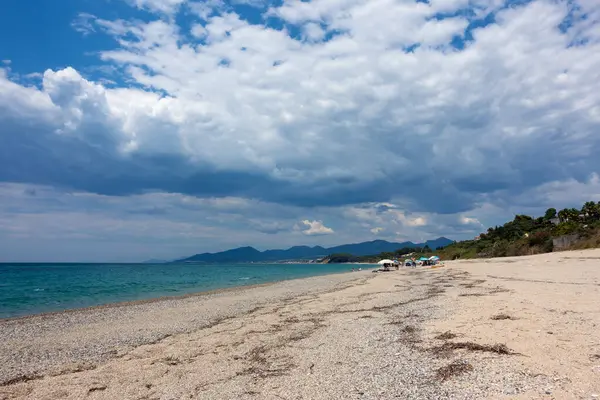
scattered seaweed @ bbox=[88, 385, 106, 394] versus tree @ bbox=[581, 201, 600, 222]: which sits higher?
tree @ bbox=[581, 201, 600, 222]

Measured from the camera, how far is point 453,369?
7.67 metres

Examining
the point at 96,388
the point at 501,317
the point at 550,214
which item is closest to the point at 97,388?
the point at 96,388

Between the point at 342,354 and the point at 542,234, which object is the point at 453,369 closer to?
the point at 342,354

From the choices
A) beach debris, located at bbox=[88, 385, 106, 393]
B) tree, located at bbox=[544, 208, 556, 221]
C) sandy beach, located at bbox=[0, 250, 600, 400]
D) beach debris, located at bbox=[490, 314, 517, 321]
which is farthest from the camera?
tree, located at bbox=[544, 208, 556, 221]

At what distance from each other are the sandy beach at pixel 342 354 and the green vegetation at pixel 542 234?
39.5 metres

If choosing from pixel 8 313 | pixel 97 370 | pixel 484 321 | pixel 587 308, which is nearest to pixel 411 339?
pixel 484 321

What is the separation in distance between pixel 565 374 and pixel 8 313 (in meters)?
31.3

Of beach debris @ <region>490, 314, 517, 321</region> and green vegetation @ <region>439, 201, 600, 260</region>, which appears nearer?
beach debris @ <region>490, 314, 517, 321</region>

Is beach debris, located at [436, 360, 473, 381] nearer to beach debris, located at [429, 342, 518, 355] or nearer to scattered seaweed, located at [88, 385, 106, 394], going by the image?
beach debris, located at [429, 342, 518, 355]

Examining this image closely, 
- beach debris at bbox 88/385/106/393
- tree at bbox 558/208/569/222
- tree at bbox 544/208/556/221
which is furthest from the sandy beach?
tree at bbox 544/208/556/221

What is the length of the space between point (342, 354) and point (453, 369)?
310cm

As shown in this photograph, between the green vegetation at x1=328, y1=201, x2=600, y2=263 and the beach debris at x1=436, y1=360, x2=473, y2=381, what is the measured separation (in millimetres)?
47421

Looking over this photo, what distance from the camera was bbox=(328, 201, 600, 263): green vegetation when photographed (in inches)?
1960

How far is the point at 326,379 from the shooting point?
319 inches
